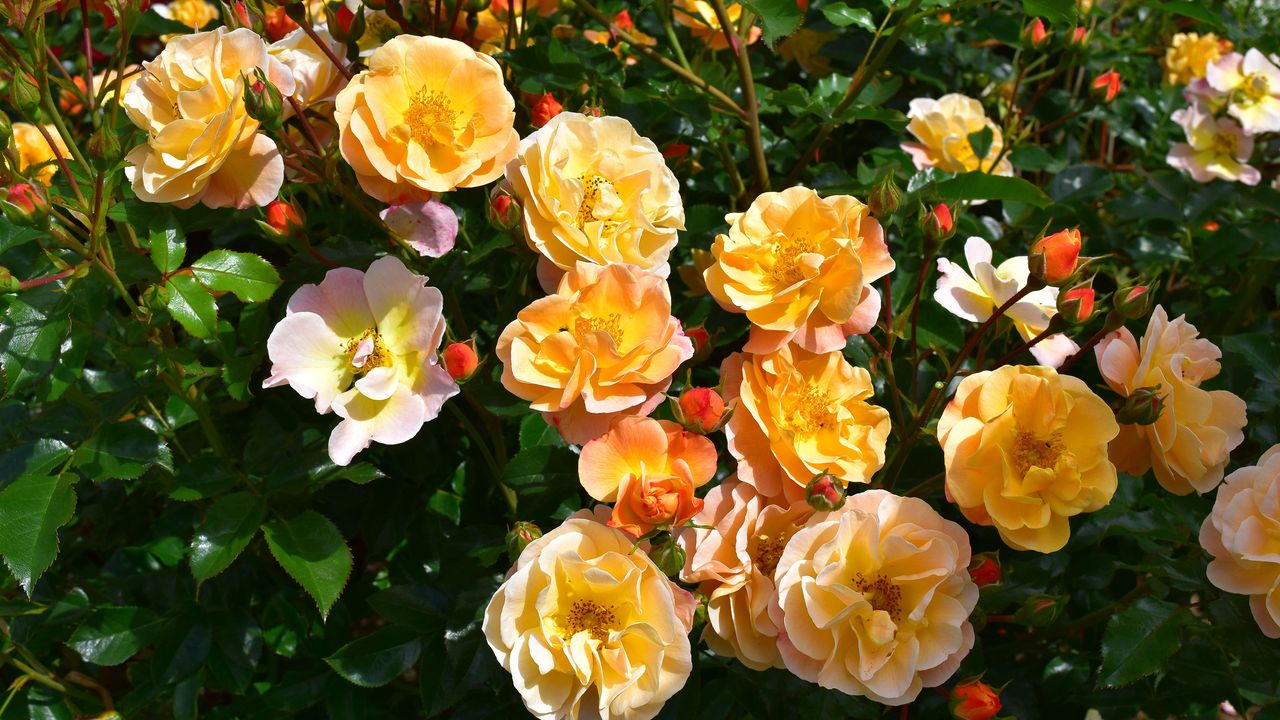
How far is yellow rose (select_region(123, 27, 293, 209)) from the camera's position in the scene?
1299mm

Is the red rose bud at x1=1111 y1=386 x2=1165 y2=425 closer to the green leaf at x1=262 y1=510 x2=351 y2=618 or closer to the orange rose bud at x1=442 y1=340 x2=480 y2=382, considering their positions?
the orange rose bud at x1=442 y1=340 x2=480 y2=382

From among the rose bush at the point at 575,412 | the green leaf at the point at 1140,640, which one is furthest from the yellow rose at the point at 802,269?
the green leaf at the point at 1140,640

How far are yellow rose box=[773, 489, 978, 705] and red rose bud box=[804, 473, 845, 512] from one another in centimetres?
3

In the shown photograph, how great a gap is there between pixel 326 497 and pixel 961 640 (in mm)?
1185

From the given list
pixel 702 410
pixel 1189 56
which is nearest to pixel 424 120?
pixel 702 410

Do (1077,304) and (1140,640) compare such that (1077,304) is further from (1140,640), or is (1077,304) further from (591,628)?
(591,628)

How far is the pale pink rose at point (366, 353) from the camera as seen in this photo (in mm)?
1236

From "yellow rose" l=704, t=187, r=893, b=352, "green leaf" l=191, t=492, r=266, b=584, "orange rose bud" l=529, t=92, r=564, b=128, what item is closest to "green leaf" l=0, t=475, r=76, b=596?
"green leaf" l=191, t=492, r=266, b=584

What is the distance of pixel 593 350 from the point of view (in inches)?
46.7

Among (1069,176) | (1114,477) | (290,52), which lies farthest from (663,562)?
(1069,176)

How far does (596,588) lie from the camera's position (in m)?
1.19

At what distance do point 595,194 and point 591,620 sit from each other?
587mm

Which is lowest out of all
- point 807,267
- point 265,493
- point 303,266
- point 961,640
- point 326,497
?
point 326,497

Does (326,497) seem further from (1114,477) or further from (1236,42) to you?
(1236,42)
